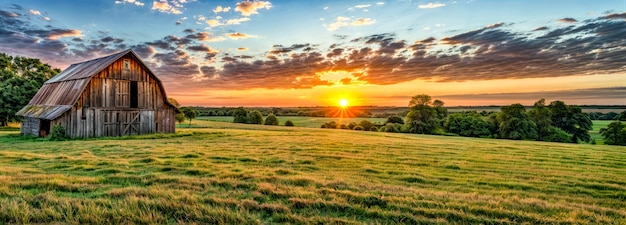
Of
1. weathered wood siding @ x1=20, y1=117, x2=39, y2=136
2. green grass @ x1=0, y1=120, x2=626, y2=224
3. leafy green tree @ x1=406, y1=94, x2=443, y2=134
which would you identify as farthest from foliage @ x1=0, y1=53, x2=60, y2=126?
leafy green tree @ x1=406, y1=94, x2=443, y2=134

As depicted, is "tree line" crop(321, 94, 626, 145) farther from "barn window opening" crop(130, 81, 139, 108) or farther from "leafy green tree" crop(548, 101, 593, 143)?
"barn window opening" crop(130, 81, 139, 108)

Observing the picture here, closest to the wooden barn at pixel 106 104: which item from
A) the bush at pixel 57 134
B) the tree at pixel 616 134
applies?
the bush at pixel 57 134

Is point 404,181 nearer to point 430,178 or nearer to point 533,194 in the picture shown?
point 430,178

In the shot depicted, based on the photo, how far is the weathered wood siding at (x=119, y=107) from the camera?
3056cm

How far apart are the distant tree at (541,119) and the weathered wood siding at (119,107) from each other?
6963cm

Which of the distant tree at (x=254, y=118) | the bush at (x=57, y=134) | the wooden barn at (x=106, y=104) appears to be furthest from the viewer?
the distant tree at (x=254, y=118)

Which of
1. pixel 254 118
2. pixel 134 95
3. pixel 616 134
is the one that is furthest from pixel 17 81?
pixel 616 134

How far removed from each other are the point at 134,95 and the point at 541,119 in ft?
247

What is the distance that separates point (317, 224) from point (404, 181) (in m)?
6.35

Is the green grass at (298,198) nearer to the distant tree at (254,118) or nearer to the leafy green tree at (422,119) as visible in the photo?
the leafy green tree at (422,119)

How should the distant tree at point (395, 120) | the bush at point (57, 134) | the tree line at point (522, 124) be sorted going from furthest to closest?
1. the distant tree at point (395, 120)
2. the tree line at point (522, 124)
3. the bush at point (57, 134)

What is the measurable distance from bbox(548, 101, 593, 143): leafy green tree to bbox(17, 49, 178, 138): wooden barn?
77508 millimetres

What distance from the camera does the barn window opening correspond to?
3494cm

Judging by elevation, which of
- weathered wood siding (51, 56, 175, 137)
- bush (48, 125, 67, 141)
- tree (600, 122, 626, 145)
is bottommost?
tree (600, 122, 626, 145)
